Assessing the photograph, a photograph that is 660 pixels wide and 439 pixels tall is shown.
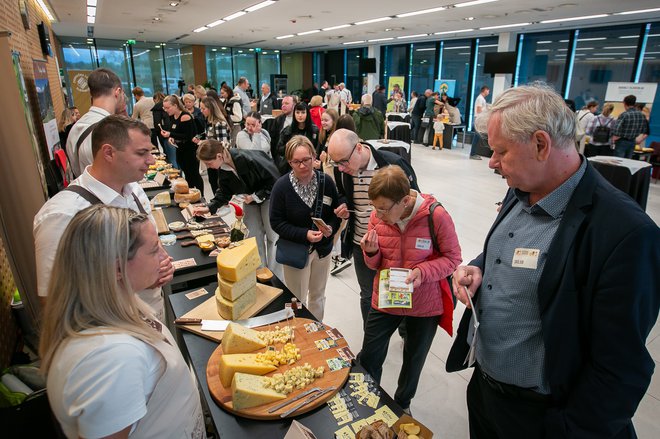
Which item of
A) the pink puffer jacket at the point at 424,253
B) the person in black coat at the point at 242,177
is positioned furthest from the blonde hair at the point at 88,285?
the person in black coat at the point at 242,177

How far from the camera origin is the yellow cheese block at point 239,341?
62.5 inches

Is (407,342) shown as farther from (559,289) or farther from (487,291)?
(559,289)

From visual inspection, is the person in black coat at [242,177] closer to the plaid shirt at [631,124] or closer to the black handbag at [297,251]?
the black handbag at [297,251]

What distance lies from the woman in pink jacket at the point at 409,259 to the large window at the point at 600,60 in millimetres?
11943

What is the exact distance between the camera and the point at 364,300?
283 centimetres

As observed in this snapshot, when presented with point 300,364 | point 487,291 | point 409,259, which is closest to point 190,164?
point 409,259

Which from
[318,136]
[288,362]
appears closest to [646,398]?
[288,362]

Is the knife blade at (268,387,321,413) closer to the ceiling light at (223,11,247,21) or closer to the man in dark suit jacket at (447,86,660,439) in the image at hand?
the man in dark suit jacket at (447,86,660,439)

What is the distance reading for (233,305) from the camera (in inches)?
74.4

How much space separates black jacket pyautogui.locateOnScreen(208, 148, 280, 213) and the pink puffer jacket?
65.8 inches

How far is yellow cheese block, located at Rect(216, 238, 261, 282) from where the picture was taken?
1853 millimetres

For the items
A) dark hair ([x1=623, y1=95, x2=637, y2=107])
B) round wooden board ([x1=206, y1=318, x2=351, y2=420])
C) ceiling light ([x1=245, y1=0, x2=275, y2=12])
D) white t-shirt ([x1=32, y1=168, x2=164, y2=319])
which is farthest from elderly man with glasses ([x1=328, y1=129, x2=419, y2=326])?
dark hair ([x1=623, y1=95, x2=637, y2=107])

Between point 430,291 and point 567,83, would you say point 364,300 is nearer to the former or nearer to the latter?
point 430,291

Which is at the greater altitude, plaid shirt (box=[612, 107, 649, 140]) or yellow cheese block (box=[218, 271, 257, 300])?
plaid shirt (box=[612, 107, 649, 140])
